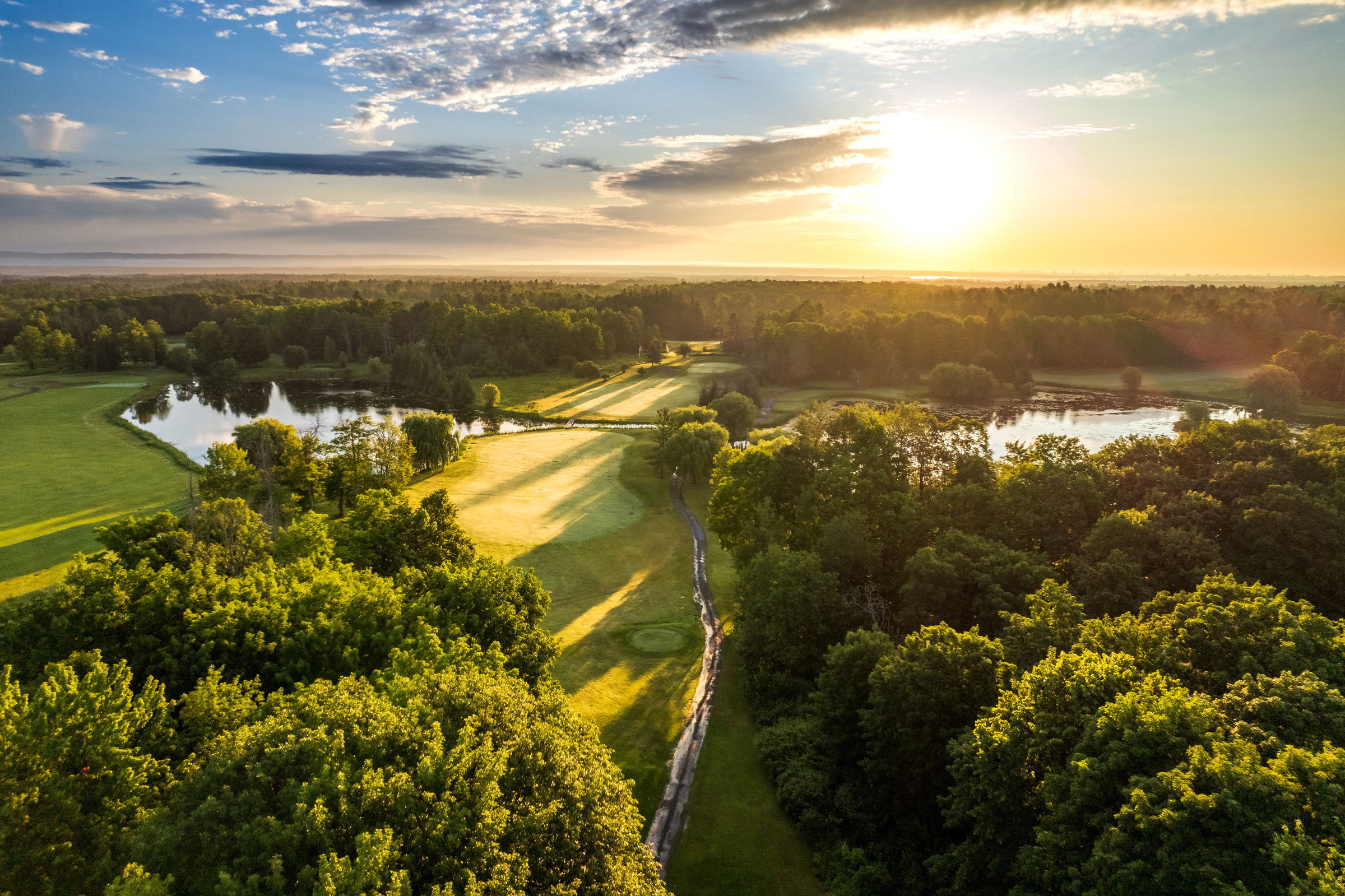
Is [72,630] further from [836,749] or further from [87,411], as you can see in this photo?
[87,411]

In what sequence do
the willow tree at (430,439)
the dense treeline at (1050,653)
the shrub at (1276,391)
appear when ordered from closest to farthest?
the dense treeline at (1050,653) → the willow tree at (430,439) → the shrub at (1276,391)

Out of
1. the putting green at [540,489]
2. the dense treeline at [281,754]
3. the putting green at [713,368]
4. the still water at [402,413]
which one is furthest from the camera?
the putting green at [713,368]

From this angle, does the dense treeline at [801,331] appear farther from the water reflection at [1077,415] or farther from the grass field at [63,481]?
the grass field at [63,481]

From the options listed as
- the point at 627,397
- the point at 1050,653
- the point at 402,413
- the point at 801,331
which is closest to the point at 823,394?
the point at 801,331

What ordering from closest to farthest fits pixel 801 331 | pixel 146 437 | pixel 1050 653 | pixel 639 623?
pixel 1050 653, pixel 639 623, pixel 146 437, pixel 801 331

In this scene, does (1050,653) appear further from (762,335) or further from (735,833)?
(762,335)

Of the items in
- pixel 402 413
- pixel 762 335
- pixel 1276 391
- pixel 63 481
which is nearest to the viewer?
pixel 63 481

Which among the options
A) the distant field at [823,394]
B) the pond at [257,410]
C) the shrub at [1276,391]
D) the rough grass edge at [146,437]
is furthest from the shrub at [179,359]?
the shrub at [1276,391]
